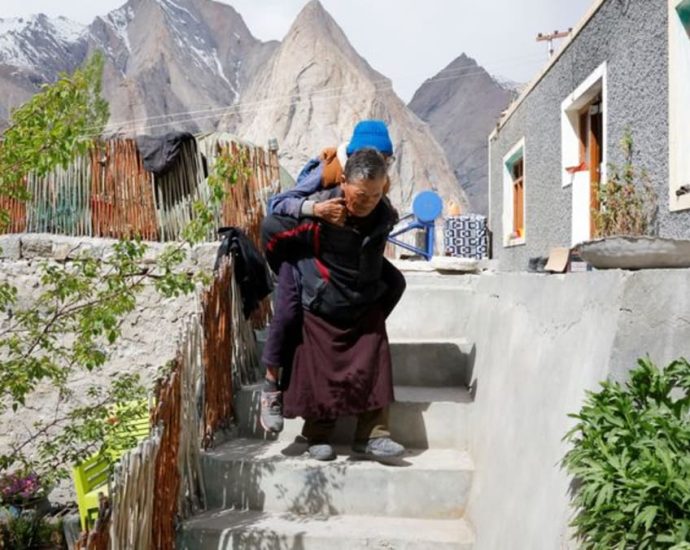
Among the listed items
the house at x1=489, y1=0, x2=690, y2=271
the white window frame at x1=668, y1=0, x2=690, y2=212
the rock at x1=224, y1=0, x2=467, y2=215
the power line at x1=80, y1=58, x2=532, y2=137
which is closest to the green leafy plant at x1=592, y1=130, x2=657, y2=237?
the house at x1=489, y1=0, x2=690, y2=271

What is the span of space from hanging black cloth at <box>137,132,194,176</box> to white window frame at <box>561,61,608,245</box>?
3.99 meters

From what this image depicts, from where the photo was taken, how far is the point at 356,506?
276 centimetres

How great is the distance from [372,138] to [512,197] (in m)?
9.20

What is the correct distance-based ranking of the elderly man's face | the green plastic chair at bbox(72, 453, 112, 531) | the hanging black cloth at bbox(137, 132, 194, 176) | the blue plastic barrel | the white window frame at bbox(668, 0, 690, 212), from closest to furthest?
the elderly man's face
the green plastic chair at bbox(72, 453, 112, 531)
the white window frame at bbox(668, 0, 690, 212)
the hanging black cloth at bbox(137, 132, 194, 176)
the blue plastic barrel

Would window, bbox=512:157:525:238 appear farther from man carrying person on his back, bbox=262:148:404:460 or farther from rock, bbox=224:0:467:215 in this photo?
rock, bbox=224:0:467:215

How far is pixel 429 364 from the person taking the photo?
3.55 metres

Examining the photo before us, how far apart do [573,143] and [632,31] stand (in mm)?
2195

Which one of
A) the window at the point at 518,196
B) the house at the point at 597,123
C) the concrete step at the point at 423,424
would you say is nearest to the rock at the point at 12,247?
the concrete step at the point at 423,424

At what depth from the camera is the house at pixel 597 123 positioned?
4.27 metres

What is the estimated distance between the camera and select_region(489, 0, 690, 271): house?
14.0ft

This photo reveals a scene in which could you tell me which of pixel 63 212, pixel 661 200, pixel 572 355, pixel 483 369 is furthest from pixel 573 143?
pixel 572 355

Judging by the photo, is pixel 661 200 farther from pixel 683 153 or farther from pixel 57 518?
pixel 57 518

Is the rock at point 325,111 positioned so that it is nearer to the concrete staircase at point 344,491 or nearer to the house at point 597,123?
the house at point 597,123

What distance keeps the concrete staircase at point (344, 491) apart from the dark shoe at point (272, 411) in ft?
0.45
